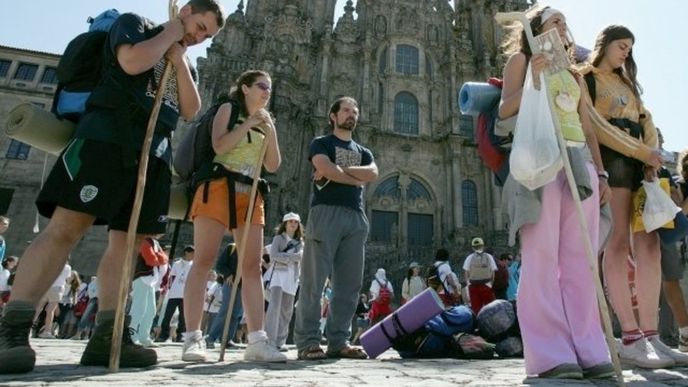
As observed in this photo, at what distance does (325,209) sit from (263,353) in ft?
5.21

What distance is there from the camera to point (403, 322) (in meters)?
4.94

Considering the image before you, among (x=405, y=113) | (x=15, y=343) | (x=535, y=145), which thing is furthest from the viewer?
(x=405, y=113)

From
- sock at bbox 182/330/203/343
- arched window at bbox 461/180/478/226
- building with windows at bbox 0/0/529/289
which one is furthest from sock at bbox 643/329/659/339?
arched window at bbox 461/180/478/226

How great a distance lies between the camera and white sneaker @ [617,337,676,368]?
10.8ft

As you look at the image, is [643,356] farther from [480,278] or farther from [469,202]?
[469,202]

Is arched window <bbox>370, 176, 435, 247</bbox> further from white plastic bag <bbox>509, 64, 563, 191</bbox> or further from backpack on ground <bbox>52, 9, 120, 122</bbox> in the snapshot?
backpack on ground <bbox>52, 9, 120, 122</bbox>

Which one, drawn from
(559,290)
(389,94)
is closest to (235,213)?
(559,290)

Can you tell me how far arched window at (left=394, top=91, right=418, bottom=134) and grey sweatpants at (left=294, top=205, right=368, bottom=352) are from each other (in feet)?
75.9

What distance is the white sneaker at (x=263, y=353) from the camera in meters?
3.51

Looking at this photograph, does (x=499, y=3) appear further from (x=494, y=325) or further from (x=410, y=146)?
(x=494, y=325)

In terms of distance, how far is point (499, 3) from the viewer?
30984mm

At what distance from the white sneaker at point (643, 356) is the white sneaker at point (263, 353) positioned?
8.84ft

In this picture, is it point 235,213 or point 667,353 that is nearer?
point 667,353

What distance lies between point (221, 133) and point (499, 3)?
107 ft
